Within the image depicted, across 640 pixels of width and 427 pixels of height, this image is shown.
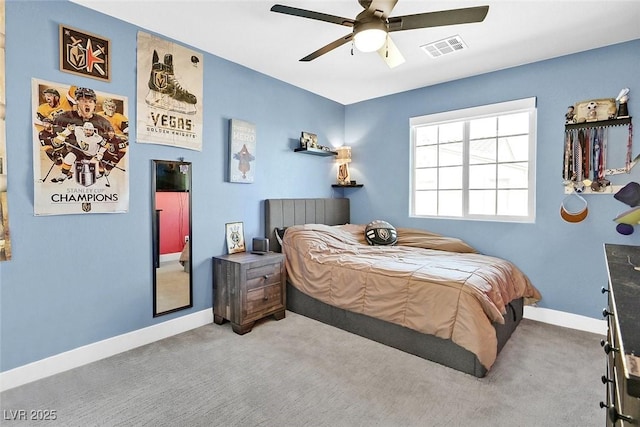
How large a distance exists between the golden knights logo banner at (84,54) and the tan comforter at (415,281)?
7.04ft

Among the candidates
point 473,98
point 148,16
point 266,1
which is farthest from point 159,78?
point 473,98

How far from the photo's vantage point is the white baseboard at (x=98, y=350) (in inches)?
80.3

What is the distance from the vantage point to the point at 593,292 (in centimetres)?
293

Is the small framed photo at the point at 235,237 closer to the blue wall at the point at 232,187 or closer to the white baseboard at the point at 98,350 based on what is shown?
the blue wall at the point at 232,187

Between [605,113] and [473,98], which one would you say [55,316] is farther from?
[605,113]

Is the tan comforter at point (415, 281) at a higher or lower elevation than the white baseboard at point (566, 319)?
higher

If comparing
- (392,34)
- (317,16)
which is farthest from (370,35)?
(392,34)

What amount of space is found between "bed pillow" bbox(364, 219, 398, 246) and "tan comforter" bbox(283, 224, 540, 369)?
0.10 m

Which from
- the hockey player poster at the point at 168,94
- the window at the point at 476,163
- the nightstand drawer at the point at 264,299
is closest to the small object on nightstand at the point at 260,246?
the nightstand drawer at the point at 264,299

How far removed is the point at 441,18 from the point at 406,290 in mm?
1820

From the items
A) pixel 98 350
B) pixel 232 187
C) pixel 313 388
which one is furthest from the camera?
pixel 232 187

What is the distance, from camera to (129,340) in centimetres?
252

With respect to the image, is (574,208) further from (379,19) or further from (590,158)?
(379,19)

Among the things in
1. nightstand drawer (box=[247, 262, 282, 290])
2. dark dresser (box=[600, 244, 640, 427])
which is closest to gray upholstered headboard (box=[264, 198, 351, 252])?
nightstand drawer (box=[247, 262, 282, 290])
